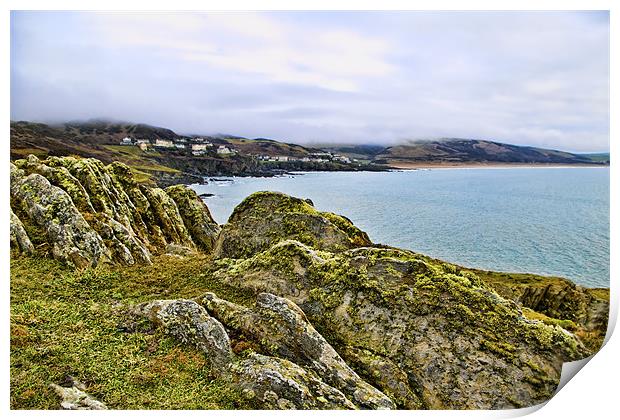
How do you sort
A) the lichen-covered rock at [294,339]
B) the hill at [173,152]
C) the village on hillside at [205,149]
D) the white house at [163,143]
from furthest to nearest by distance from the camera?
1. the white house at [163,143]
2. the village on hillside at [205,149]
3. the hill at [173,152]
4. the lichen-covered rock at [294,339]

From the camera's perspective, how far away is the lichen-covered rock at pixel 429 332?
7.02m

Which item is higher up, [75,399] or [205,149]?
[205,149]

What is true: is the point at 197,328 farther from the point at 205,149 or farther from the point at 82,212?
the point at 205,149

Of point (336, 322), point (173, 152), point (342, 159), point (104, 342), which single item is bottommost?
point (104, 342)

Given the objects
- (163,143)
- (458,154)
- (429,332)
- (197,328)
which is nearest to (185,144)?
(163,143)

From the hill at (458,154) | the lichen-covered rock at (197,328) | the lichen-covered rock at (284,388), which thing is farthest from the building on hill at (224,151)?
the lichen-covered rock at (284,388)

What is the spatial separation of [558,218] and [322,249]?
52.7 feet

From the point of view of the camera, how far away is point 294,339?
6.91 meters

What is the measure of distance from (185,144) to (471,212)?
456 inches

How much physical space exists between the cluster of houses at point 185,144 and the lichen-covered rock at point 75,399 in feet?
27.4

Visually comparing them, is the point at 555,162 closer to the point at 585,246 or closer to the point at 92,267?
the point at 585,246

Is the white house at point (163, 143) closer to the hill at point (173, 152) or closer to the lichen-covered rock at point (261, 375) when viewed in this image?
the hill at point (173, 152)

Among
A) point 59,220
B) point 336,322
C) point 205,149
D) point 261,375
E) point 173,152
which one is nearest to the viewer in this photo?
point 261,375
